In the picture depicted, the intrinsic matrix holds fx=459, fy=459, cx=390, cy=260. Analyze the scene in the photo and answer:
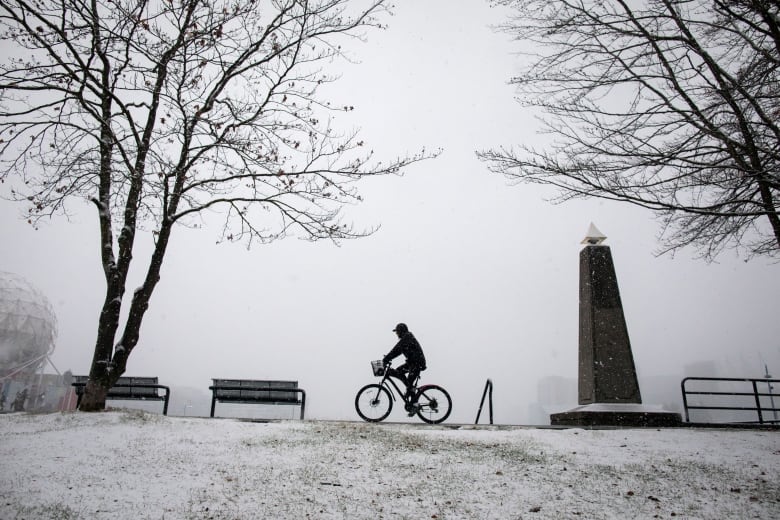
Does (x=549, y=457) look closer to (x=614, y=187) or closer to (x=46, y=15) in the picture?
(x=614, y=187)

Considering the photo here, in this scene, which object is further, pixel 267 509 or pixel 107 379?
pixel 107 379

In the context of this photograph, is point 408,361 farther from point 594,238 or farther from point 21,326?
point 21,326

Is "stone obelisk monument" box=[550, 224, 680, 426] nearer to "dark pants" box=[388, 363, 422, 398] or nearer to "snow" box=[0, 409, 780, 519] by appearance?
"snow" box=[0, 409, 780, 519]

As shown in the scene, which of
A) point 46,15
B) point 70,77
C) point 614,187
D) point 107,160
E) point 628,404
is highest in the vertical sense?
point 46,15

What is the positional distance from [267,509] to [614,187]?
5633 mm

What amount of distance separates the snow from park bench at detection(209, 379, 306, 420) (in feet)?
7.01

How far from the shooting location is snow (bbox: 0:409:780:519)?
13.2 ft

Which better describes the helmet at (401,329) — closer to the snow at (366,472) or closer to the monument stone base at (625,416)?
the snow at (366,472)

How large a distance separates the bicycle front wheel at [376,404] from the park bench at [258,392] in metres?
1.31

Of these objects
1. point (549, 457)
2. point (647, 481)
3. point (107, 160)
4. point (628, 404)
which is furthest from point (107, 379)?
point (628, 404)

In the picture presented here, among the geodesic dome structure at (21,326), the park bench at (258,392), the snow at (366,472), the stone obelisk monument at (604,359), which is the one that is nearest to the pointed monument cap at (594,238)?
the stone obelisk monument at (604,359)

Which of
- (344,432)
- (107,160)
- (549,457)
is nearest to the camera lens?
(549,457)

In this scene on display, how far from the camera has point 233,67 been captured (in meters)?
9.87

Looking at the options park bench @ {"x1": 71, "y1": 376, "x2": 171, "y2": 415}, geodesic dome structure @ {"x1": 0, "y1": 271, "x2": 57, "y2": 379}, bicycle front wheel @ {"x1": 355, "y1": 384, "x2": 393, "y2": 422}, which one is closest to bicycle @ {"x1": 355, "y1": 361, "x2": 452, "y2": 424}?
bicycle front wheel @ {"x1": 355, "y1": 384, "x2": 393, "y2": 422}
